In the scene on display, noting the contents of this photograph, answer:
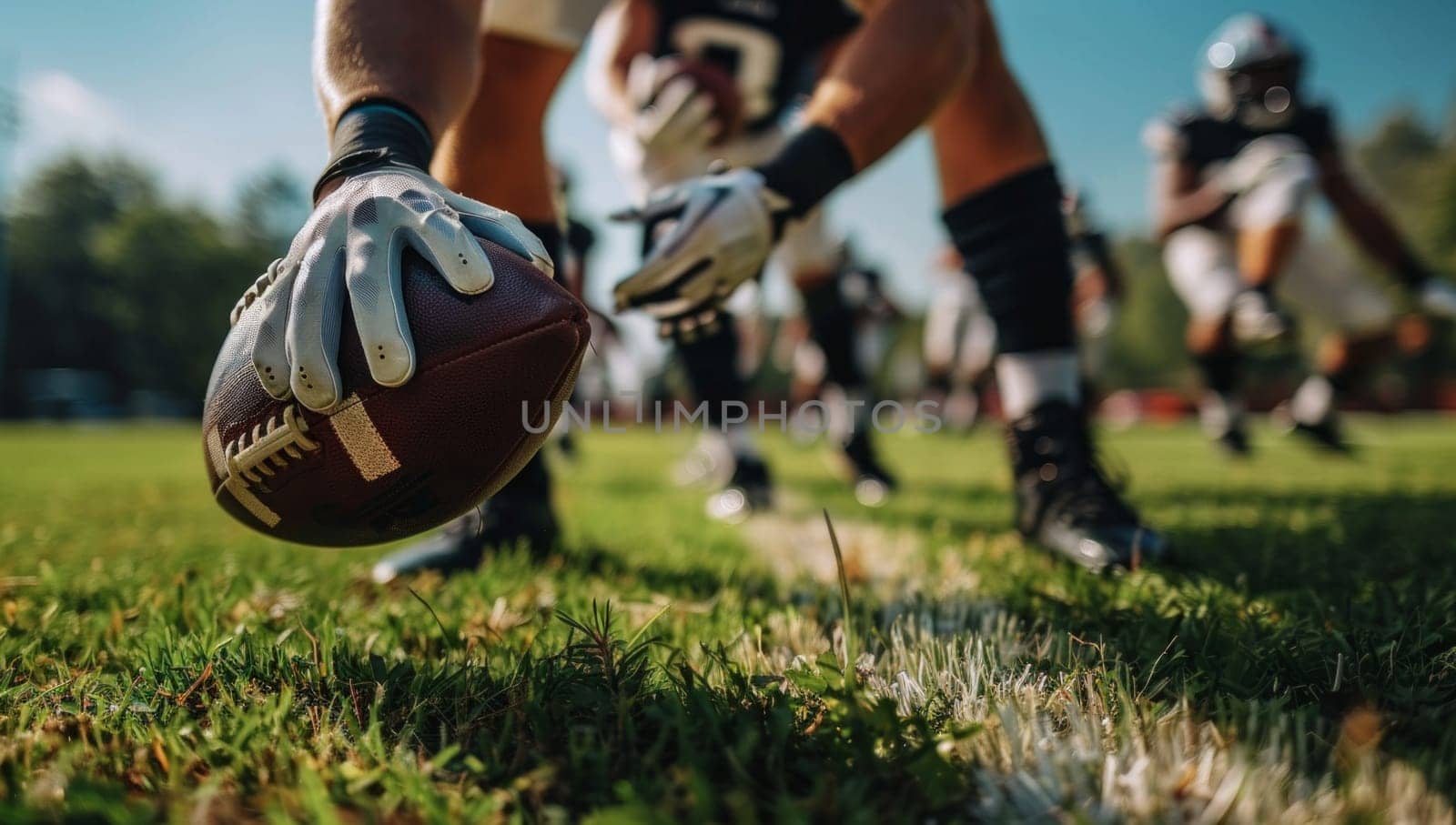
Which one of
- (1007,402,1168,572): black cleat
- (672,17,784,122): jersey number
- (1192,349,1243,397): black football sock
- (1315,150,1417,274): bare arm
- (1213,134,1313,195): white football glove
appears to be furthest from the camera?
(1192,349,1243,397): black football sock

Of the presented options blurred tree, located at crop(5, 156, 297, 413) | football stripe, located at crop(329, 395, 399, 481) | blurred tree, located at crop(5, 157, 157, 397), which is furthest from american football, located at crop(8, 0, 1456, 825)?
blurred tree, located at crop(5, 157, 157, 397)

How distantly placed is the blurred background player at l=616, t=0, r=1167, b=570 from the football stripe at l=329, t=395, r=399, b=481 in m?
0.43

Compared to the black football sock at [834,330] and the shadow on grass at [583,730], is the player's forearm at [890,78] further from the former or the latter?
the black football sock at [834,330]

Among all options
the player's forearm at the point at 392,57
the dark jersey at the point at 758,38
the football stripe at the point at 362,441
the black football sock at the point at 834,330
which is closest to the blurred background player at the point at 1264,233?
the black football sock at the point at 834,330

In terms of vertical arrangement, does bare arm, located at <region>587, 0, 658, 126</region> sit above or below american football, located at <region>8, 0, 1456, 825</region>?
above

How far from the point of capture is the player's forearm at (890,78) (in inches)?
55.6

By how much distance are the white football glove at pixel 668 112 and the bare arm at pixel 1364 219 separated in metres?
4.58

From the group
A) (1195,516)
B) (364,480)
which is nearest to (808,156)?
(364,480)

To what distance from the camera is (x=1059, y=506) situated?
5.59 feet

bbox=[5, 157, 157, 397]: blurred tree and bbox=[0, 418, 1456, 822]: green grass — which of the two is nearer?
bbox=[0, 418, 1456, 822]: green grass

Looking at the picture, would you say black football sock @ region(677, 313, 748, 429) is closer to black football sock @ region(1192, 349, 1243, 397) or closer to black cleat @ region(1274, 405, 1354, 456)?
black football sock @ region(1192, 349, 1243, 397)

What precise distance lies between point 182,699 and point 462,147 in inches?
42.5

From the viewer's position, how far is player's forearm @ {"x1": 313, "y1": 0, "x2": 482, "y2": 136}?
3.62ft

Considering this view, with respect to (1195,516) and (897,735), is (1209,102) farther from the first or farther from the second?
(897,735)
